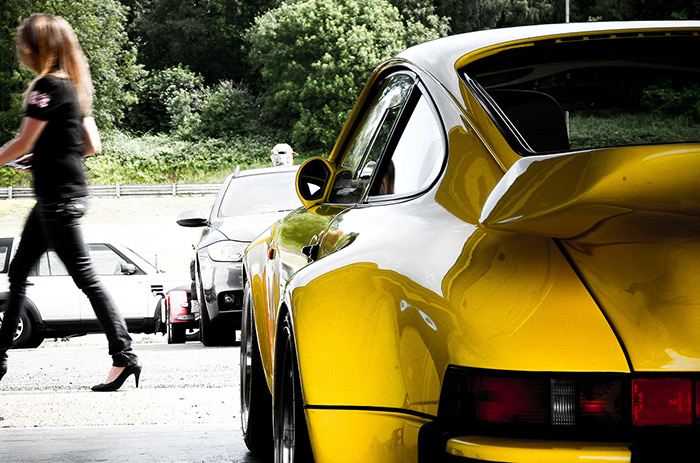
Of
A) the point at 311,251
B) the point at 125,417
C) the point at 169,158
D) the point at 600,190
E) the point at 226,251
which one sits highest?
the point at 600,190

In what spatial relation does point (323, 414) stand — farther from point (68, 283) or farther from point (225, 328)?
point (68, 283)

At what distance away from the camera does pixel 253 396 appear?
4.47 metres

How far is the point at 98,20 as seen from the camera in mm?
64812

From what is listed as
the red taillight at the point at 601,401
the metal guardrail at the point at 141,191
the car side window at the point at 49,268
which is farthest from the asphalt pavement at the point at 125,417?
the metal guardrail at the point at 141,191

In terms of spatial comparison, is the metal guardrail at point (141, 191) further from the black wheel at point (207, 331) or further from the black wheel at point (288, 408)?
the black wheel at point (288, 408)

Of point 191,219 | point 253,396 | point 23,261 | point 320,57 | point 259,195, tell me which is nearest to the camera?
point 253,396

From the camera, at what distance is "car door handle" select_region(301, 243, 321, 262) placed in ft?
9.94

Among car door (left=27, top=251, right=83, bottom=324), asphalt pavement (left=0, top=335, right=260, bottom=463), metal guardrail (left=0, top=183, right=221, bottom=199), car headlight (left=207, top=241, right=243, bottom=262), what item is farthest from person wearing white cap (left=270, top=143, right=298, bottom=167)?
metal guardrail (left=0, top=183, right=221, bottom=199)

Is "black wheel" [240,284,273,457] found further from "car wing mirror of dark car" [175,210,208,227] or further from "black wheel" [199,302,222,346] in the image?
"car wing mirror of dark car" [175,210,208,227]

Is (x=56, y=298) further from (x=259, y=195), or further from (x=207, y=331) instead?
(x=259, y=195)

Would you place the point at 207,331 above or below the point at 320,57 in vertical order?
below

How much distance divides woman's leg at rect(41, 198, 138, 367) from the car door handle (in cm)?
261

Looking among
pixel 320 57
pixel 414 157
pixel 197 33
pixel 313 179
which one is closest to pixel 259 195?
pixel 313 179

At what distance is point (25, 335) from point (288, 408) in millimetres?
12778
